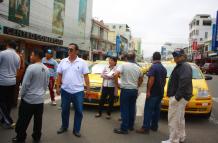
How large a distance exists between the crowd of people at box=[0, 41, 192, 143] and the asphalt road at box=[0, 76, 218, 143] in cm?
Result: 22

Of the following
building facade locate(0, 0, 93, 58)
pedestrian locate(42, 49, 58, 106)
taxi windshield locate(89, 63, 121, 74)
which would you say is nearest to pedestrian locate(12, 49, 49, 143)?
pedestrian locate(42, 49, 58, 106)

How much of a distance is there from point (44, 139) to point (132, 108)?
2.14 metres

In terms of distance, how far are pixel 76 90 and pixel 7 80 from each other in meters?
1.51

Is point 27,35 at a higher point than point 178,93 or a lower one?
higher

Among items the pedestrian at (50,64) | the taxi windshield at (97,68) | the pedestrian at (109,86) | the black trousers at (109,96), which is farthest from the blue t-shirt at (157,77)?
the pedestrian at (50,64)

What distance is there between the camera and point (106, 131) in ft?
23.0

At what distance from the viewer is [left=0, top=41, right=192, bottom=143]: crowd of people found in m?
5.58

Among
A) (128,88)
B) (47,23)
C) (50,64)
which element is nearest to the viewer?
(128,88)

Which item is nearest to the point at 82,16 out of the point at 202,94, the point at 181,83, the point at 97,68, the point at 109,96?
the point at 97,68

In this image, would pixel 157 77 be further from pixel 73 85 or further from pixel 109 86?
pixel 73 85

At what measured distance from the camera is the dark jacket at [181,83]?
5.91m

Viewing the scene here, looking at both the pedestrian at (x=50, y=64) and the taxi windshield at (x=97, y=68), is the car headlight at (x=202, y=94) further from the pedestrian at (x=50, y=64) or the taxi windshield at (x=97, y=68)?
the pedestrian at (x=50, y=64)

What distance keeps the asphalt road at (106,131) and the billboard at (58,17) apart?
3228 cm

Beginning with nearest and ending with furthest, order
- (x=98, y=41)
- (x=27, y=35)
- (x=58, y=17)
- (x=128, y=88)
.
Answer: (x=128, y=88) → (x=27, y=35) → (x=58, y=17) → (x=98, y=41)
